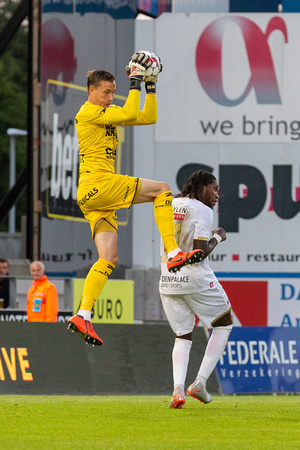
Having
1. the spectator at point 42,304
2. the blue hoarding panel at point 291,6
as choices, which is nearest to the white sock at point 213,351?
the spectator at point 42,304

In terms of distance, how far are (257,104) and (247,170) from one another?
131cm

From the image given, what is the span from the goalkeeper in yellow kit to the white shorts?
0.74 meters

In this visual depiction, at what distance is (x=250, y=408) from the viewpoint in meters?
10.0

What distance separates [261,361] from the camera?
1526cm

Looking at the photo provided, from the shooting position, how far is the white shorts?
9641 millimetres

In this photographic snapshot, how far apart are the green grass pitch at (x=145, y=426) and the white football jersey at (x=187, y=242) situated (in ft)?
3.53

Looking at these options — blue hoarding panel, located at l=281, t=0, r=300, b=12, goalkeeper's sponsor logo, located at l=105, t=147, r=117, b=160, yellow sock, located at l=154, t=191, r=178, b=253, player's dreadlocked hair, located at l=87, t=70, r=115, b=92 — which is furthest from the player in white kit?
blue hoarding panel, located at l=281, t=0, r=300, b=12

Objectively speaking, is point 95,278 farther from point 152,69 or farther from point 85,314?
point 152,69

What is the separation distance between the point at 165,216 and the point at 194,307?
1014 mm

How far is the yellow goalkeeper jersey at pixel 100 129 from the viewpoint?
29.5 ft

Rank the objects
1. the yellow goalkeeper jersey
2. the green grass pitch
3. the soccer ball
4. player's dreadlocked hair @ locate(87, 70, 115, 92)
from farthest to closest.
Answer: the soccer ball → player's dreadlocked hair @ locate(87, 70, 115, 92) → the yellow goalkeeper jersey → the green grass pitch

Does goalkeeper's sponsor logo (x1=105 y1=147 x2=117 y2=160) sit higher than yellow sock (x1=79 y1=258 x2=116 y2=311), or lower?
higher

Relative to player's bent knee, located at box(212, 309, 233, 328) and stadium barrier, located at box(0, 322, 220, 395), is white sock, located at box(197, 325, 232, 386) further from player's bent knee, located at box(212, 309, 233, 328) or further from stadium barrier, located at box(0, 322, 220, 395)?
stadium barrier, located at box(0, 322, 220, 395)

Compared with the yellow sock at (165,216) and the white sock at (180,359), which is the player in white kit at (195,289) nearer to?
the white sock at (180,359)
